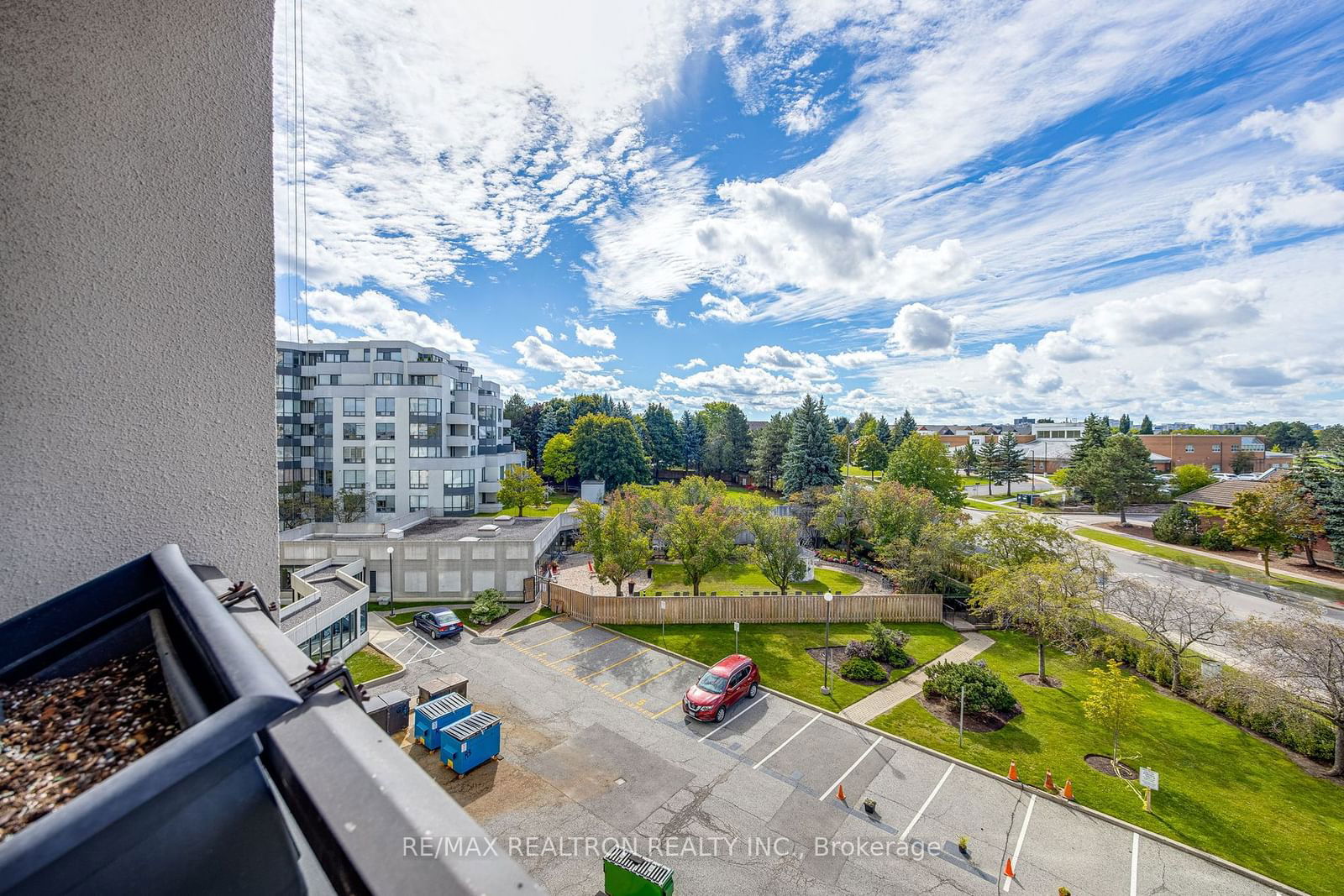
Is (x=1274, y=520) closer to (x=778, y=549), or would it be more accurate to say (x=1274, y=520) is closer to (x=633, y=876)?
(x=778, y=549)

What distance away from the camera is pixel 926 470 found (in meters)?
36.8

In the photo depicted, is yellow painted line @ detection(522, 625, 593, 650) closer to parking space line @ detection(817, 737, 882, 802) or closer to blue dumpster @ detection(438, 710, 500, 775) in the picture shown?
blue dumpster @ detection(438, 710, 500, 775)

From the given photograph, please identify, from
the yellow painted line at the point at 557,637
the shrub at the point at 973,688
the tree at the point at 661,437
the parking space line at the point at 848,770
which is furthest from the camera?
the tree at the point at 661,437

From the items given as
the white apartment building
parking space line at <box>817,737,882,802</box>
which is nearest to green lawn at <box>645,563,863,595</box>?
parking space line at <box>817,737,882,802</box>

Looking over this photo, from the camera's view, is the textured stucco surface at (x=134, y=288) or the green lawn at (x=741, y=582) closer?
the textured stucco surface at (x=134, y=288)

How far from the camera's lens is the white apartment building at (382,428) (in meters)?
32.0

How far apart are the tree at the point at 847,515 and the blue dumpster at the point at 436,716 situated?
70.0 ft

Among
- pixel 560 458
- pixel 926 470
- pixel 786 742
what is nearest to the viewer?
pixel 786 742

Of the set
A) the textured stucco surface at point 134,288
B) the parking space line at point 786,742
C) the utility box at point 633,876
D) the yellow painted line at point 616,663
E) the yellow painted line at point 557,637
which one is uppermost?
the textured stucco surface at point 134,288

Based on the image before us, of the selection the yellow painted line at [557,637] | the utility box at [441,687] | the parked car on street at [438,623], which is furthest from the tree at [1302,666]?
the parked car on street at [438,623]

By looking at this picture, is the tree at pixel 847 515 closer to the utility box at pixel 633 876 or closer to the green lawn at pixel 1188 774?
the green lawn at pixel 1188 774

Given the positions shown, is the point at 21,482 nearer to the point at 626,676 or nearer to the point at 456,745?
the point at 456,745

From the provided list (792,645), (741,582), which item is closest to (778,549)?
(741,582)

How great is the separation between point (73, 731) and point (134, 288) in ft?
6.47
